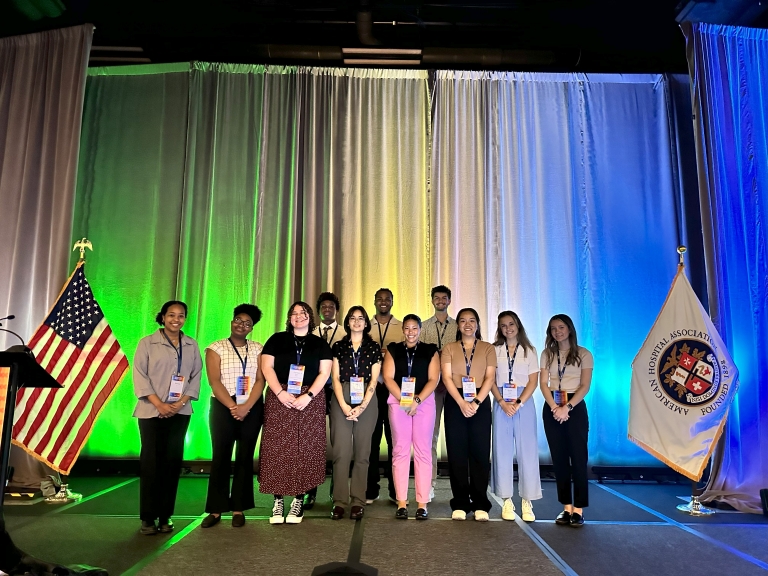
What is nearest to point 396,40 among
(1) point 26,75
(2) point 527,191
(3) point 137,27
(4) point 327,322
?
(2) point 527,191

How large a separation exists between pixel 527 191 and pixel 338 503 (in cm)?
393

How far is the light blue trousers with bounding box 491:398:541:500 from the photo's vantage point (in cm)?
386

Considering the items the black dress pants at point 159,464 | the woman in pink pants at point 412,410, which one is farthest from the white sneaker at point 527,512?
the black dress pants at point 159,464

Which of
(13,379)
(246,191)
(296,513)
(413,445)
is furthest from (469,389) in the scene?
(246,191)

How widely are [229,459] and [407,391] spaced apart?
125 cm

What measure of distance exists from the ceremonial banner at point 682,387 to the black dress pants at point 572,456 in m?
1.18

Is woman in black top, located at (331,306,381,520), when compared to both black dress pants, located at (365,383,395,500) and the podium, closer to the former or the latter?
black dress pants, located at (365,383,395,500)

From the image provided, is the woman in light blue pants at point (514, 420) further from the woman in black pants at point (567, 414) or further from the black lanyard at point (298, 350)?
the black lanyard at point (298, 350)

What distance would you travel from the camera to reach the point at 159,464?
3490 millimetres

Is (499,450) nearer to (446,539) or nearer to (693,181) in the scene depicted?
(446,539)

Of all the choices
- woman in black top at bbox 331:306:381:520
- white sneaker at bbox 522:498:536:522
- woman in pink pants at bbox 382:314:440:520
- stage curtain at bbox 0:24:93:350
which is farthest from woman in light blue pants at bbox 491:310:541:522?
stage curtain at bbox 0:24:93:350

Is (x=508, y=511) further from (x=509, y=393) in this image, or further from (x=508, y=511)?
(x=509, y=393)

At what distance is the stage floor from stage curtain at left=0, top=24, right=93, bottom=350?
86.6 inches

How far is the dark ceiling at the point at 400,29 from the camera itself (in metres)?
5.53
